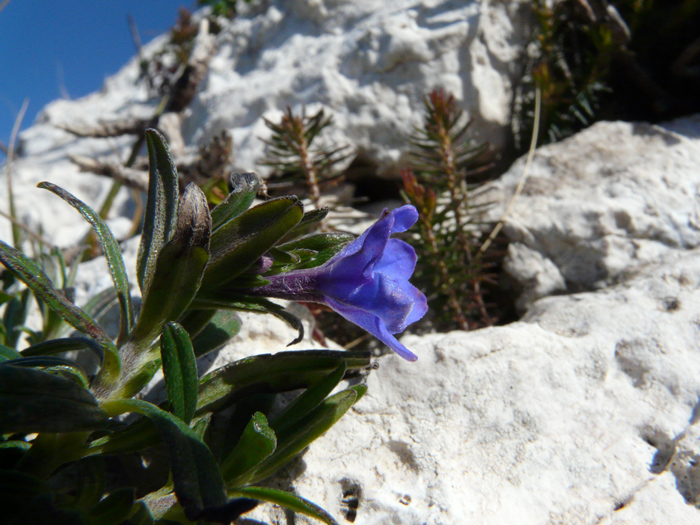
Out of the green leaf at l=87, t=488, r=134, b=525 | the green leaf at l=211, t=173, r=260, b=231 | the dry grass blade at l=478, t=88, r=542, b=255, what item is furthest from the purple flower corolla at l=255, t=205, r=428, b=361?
the dry grass blade at l=478, t=88, r=542, b=255

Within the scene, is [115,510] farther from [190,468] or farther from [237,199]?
[237,199]

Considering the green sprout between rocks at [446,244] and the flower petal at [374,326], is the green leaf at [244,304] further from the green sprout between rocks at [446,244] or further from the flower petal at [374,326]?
the green sprout between rocks at [446,244]

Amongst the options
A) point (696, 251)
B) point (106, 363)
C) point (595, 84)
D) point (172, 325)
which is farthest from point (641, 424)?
point (595, 84)

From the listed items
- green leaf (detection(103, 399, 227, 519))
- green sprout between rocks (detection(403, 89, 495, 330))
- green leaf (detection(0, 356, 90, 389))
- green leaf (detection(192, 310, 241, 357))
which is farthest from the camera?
green sprout between rocks (detection(403, 89, 495, 330))

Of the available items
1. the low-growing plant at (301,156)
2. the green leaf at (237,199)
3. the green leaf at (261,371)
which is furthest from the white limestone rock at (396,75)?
the green leaf at (261,371)

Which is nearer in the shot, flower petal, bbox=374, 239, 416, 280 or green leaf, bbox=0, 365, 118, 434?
green leaf, bbox=0, 365, 118, 434

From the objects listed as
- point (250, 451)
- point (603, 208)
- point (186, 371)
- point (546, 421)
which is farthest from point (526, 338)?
point (186, 371)

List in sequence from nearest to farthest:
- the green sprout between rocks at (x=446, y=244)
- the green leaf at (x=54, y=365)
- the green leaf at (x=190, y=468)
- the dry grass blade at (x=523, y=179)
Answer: the green leaf at (x=190, y=468), the green leaf at (x=54, y=365), the green sprout between rocks at (x=446, y=244), the dry grass blade at (x=523, y=179)

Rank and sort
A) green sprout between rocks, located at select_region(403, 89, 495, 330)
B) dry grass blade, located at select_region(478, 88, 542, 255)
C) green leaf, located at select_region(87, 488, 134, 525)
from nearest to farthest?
green leaf, located at select_region(87, 488, 134, 525)
green sprout between rocks, located at select_region(403, 89, 495, 330)
dry grass blade, located at select_region(478, 88, 542, 255)

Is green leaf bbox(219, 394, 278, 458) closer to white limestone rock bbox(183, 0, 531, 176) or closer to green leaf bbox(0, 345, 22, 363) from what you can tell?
green leaf bbox(0, 345, 22, 363)
